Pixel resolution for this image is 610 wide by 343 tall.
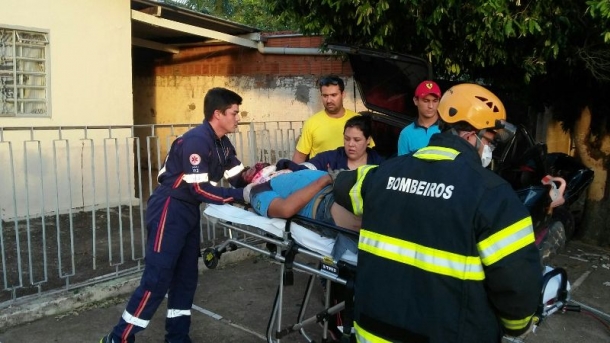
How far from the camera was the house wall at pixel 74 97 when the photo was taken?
22.5 feet

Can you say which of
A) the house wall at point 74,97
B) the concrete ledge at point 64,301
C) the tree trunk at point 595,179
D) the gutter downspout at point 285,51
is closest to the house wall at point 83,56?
the house wall at point 74,97

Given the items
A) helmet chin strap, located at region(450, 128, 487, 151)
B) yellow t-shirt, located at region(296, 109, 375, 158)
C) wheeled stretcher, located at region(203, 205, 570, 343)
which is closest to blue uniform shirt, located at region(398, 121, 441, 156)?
yellow t-shirt, located at region(296, 109, 375, 158)

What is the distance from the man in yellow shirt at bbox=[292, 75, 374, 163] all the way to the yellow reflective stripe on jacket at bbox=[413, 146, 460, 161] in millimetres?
2264

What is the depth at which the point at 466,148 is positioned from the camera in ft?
6.39

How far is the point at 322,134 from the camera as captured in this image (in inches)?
172

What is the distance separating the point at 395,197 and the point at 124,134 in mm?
6461

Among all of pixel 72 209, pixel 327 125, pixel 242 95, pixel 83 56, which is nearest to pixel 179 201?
pixel 327 125

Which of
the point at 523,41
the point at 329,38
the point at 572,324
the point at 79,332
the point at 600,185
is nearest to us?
the point at 79,332

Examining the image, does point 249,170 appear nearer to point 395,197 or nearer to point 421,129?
point 421,129

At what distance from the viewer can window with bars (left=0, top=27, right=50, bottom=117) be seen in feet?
22.7

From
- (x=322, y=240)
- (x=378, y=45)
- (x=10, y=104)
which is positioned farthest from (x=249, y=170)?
(x=10, y=104)

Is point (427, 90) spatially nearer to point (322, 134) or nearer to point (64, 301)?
point (322, 134)

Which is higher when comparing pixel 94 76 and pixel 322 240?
pixel 94 76

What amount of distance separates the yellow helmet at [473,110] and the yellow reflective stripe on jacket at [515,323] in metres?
0.74
